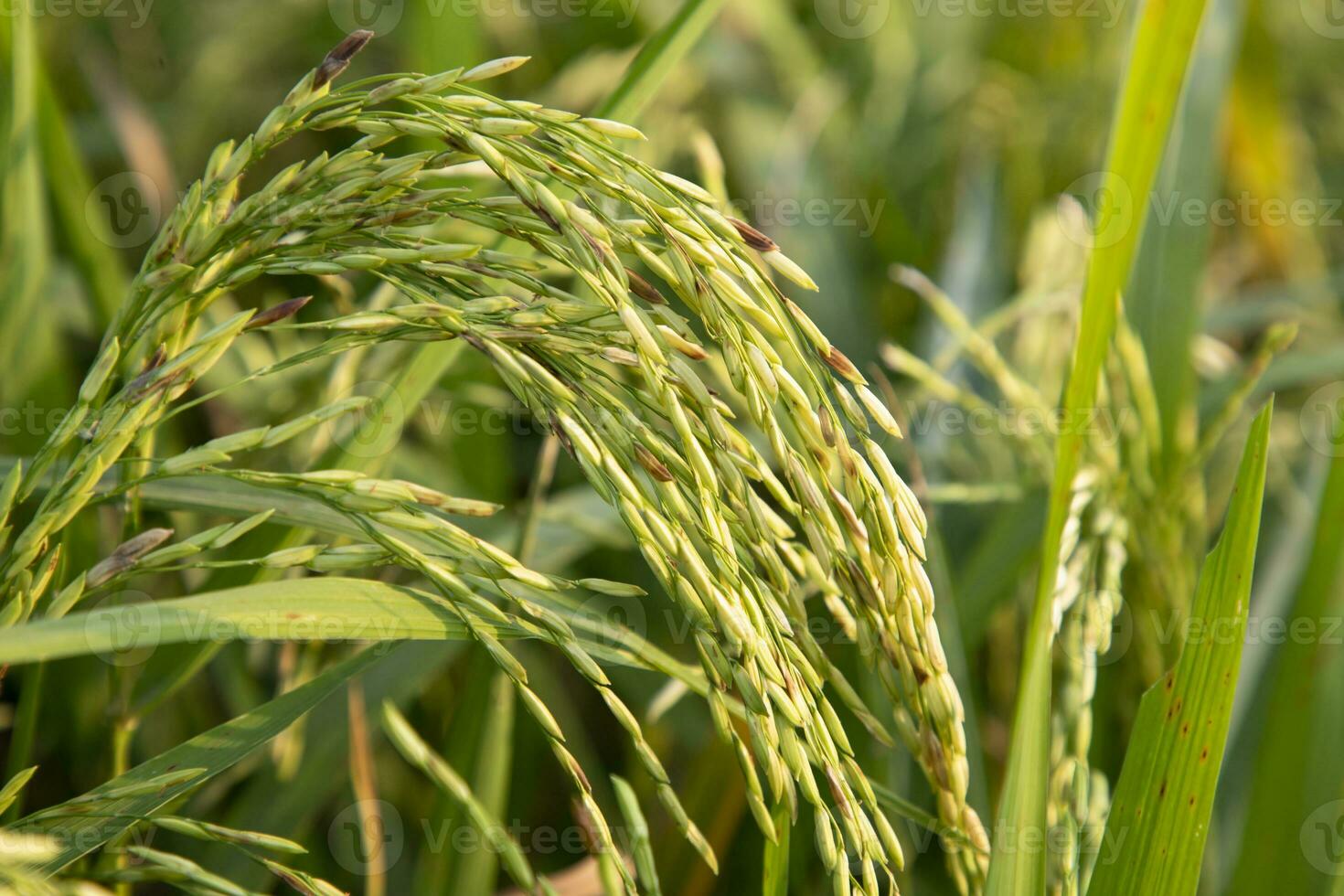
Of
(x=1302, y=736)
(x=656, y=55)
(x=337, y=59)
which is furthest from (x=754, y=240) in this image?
(x=1302, y=736)

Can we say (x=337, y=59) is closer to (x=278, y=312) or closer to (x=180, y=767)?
(x=278, y=312)

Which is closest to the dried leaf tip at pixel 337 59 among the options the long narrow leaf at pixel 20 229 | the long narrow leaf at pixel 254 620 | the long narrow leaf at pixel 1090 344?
the long narrow leaf at pixel 254 620

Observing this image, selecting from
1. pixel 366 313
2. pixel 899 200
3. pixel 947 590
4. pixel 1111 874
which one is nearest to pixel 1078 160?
pixel 899 200

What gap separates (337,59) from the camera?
0.47m

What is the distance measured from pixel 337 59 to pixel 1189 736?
21.8 inches

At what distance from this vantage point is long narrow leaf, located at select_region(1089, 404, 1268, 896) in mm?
513

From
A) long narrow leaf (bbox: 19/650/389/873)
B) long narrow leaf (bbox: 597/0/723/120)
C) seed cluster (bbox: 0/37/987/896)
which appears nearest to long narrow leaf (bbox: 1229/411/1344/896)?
seed cluster (bbox: 0/37/987/896)

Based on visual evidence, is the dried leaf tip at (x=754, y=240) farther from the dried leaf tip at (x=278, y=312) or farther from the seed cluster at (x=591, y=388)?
the dried leaf tip at (x=278, y=312)

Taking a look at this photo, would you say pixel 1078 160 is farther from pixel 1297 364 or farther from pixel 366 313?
pixel 366 313

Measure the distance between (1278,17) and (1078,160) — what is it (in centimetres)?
62

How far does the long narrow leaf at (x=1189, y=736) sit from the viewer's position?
513 millimetres

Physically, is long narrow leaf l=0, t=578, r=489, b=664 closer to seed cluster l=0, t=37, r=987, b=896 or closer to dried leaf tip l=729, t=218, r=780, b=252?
seed cluster l=0, t=37, r=987, b=896

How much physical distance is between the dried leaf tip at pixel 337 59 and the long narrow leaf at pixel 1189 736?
1.61 feet

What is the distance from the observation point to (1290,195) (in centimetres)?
164
